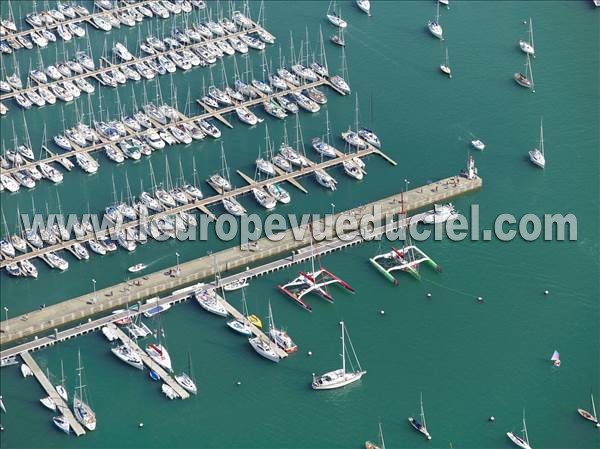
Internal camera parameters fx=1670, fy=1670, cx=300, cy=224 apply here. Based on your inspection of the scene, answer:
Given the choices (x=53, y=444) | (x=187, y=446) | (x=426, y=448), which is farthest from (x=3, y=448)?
(x=426, y=448)

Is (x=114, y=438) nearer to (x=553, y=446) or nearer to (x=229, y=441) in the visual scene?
(x=229, y=441)

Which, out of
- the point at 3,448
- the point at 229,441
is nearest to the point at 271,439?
the point at 229,441

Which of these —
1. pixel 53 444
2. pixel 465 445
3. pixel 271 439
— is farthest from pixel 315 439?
pixel 53 444

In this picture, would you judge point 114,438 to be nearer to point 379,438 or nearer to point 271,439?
point 271,439

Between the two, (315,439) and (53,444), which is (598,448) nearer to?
(315,439)

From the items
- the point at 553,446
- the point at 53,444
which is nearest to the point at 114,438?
the point at 53,444

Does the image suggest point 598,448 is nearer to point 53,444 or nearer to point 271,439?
point 271,439
